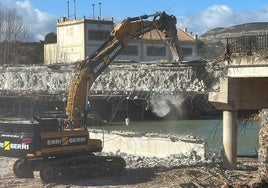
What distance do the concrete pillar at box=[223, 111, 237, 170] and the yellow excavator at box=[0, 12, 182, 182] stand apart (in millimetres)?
4336

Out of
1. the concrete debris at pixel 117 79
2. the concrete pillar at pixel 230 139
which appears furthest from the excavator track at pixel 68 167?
the concrete debris at pixel 117 79

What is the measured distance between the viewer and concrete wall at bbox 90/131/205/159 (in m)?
24.7

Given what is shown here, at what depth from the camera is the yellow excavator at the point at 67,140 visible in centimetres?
1769

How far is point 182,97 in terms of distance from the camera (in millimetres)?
58656

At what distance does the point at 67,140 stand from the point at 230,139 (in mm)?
6617

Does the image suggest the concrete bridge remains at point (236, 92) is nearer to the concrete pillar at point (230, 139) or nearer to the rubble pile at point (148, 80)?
the concrete pillar at point (230, 139)

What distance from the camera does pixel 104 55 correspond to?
2056cm

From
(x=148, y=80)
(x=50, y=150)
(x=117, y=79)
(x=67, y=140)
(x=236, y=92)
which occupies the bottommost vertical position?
(x=50, y=150)

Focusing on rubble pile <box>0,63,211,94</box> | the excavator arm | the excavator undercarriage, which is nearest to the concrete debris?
rubble pile <box>0,63,211,94</box>

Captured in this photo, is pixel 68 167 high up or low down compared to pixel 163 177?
up

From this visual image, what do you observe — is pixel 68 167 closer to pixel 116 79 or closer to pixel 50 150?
pixel 50 150

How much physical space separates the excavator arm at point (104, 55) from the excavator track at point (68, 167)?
52.3 inches

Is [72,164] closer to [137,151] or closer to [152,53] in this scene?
[137,151]

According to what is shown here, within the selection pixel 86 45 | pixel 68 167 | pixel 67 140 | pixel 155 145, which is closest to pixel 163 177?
pixel 68 167
